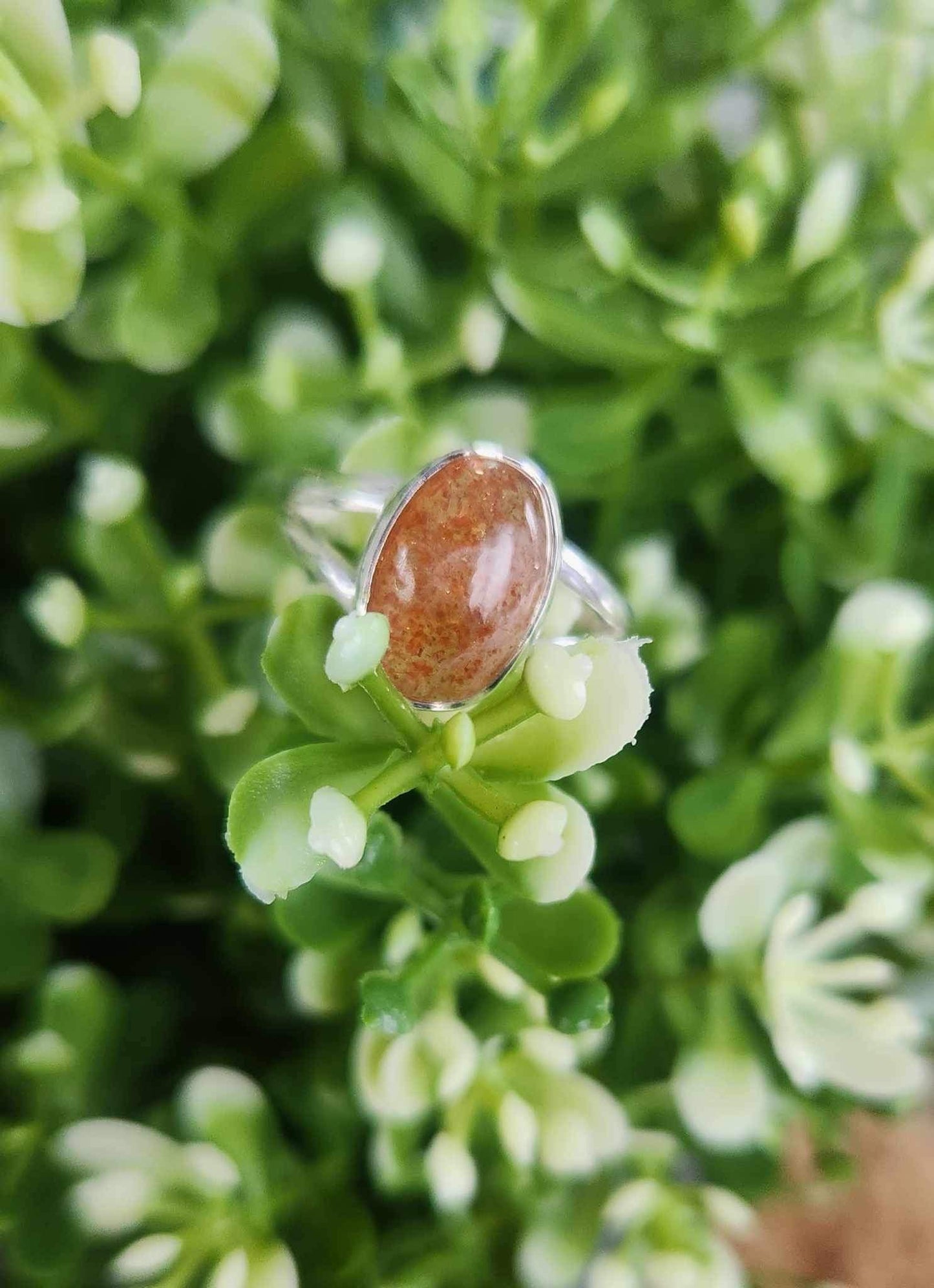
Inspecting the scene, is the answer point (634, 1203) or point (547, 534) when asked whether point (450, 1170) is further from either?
point (547, 534)

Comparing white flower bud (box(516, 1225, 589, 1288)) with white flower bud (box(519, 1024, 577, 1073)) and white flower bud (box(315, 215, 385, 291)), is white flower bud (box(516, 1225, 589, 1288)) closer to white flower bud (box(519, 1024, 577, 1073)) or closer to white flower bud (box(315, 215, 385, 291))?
white flower bud (box(519, 1024, 577, 1073))

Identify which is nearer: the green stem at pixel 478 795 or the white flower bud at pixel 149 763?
the green stem at pixel 478 795

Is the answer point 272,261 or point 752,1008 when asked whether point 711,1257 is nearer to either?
point 752,1008

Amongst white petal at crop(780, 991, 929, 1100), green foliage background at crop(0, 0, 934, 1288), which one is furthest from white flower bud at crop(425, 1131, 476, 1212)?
white petal at crop(780, 991, 929, 1100)

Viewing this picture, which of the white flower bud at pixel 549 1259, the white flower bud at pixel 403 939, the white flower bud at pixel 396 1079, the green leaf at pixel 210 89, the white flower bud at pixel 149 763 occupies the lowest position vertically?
the white flower bud at pixel 549 1259

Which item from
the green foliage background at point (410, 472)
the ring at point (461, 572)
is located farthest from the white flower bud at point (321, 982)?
the ring at point (461, 572)

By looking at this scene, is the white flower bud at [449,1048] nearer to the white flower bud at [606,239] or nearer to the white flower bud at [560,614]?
the white flower bud at [560,614]

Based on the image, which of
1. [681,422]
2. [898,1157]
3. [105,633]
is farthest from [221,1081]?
[898,1157]
